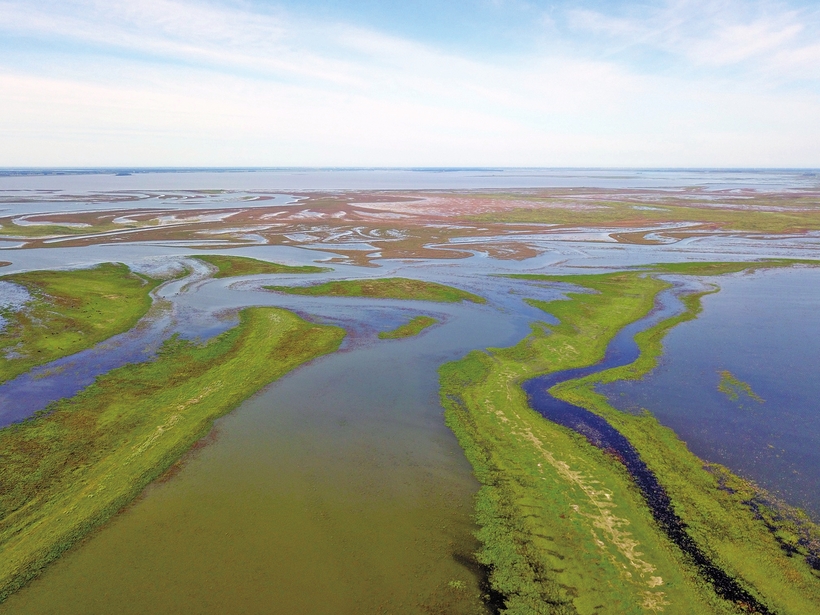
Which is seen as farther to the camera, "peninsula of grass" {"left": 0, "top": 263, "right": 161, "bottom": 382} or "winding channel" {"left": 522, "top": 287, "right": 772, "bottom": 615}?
"peninsula of grass" {"left": 0, "top": 263, "right": 161, "bottom": 382}

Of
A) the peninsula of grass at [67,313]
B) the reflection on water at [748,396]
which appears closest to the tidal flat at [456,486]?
the reflection on water at [748,396]

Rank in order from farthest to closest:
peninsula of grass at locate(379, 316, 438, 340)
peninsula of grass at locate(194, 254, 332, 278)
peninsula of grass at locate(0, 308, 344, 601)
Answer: peninsula of grass at locate(194, 254, 332, 278) < peninsula of grass at locate(379, 316, 438, 340) < peninsula of grass at locate(0, 308, 344, 601)

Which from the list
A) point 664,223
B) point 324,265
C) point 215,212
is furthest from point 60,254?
point 664,223

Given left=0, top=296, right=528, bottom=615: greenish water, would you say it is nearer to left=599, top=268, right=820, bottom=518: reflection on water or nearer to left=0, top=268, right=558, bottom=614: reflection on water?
left=0, top=268, right=558, bottom=614: reflection on water

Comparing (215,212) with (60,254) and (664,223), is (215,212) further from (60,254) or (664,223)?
(664,223)

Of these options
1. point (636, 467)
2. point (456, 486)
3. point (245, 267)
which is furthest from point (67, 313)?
point (636, 467)

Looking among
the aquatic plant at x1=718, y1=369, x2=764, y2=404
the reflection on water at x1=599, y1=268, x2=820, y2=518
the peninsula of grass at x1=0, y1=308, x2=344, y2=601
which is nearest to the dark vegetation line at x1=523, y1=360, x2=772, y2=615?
the reflection on water at x1=599, y1=268, x2=820, y2=518

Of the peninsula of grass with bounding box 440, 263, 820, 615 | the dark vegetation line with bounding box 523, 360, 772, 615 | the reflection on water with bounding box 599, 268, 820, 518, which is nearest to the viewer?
the peninsula of grass with bounding box 440, 263, 820, 615
